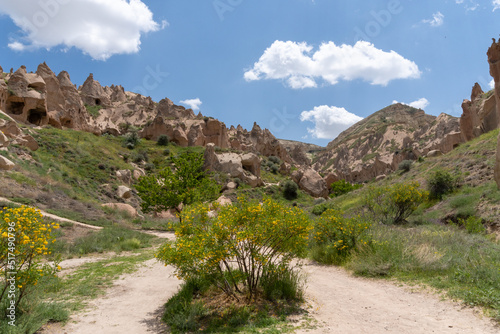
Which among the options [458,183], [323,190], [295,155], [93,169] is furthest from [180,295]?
[295,155]

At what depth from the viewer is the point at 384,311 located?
5.16 m

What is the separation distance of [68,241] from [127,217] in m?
9.78

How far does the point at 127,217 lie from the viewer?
2220 centimetres

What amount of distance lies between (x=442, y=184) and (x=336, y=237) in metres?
12.7

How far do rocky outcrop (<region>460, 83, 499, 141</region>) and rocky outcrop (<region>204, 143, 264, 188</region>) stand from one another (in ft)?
93.4

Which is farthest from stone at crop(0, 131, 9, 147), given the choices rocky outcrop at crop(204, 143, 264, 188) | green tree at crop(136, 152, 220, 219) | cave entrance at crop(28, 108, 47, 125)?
rocky outcrop at crop(204, 143, 264, 188)

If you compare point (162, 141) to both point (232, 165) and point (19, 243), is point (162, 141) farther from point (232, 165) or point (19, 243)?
point (19, 243)

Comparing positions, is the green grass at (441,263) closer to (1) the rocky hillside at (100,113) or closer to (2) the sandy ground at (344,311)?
(2) the sandy ground at (344,311)

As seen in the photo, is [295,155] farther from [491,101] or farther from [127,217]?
[127,217]

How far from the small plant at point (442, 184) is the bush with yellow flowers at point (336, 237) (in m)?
11.6

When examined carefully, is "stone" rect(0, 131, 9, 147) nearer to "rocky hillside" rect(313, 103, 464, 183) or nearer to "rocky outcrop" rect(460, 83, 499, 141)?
"rocky outcrop" rect(460, 83, 499, 141)

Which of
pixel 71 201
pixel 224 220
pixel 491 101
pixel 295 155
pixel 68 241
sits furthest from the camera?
pixel 295 155

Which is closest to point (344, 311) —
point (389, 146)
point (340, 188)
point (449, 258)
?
point (449, 258)

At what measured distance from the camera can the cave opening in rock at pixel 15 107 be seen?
32.9 meters
